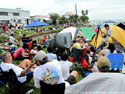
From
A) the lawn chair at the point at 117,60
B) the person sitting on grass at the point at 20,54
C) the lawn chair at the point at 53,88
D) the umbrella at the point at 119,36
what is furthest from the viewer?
the umbrella at the point at 119,36

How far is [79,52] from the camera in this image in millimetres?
5020

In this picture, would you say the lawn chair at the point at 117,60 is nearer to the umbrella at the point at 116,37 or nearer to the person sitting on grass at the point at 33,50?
the person sitting on grass at the point at 33,50

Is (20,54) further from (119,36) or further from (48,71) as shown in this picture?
(119,36)

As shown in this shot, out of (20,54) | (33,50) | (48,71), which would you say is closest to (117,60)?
(48,71)

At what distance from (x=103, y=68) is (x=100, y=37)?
20.1 ft

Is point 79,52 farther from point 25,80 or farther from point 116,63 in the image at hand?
point 25,80

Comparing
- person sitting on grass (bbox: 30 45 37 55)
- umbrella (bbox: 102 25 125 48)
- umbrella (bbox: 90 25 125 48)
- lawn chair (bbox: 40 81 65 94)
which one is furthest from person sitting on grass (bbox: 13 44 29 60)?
umbrella (bbox: 102 25 125 48)

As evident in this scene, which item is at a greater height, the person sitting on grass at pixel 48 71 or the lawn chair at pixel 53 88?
the person sitting on grass at pixel 48 71

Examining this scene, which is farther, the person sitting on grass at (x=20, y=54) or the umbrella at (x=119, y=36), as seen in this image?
the umbrella at (x=119, y=36)

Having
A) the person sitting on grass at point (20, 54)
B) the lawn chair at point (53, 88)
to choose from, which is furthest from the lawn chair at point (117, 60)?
the person sitting on grass at point (20, 54)

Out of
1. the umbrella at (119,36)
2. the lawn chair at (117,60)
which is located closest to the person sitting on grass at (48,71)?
the lawn chair at (117,60)

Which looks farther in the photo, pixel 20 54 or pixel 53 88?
pixel 20 54

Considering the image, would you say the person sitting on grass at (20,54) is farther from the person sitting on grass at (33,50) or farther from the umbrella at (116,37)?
the umbrella at (116,37)

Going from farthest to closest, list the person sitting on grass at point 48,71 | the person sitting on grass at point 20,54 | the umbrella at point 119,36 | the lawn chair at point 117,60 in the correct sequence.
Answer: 1. the umbrella at point 119,36
2. the person sitting on grass at point 20,54
3. the lawn chair at point 117,60
4. the person sitting on grass at point 48,71
